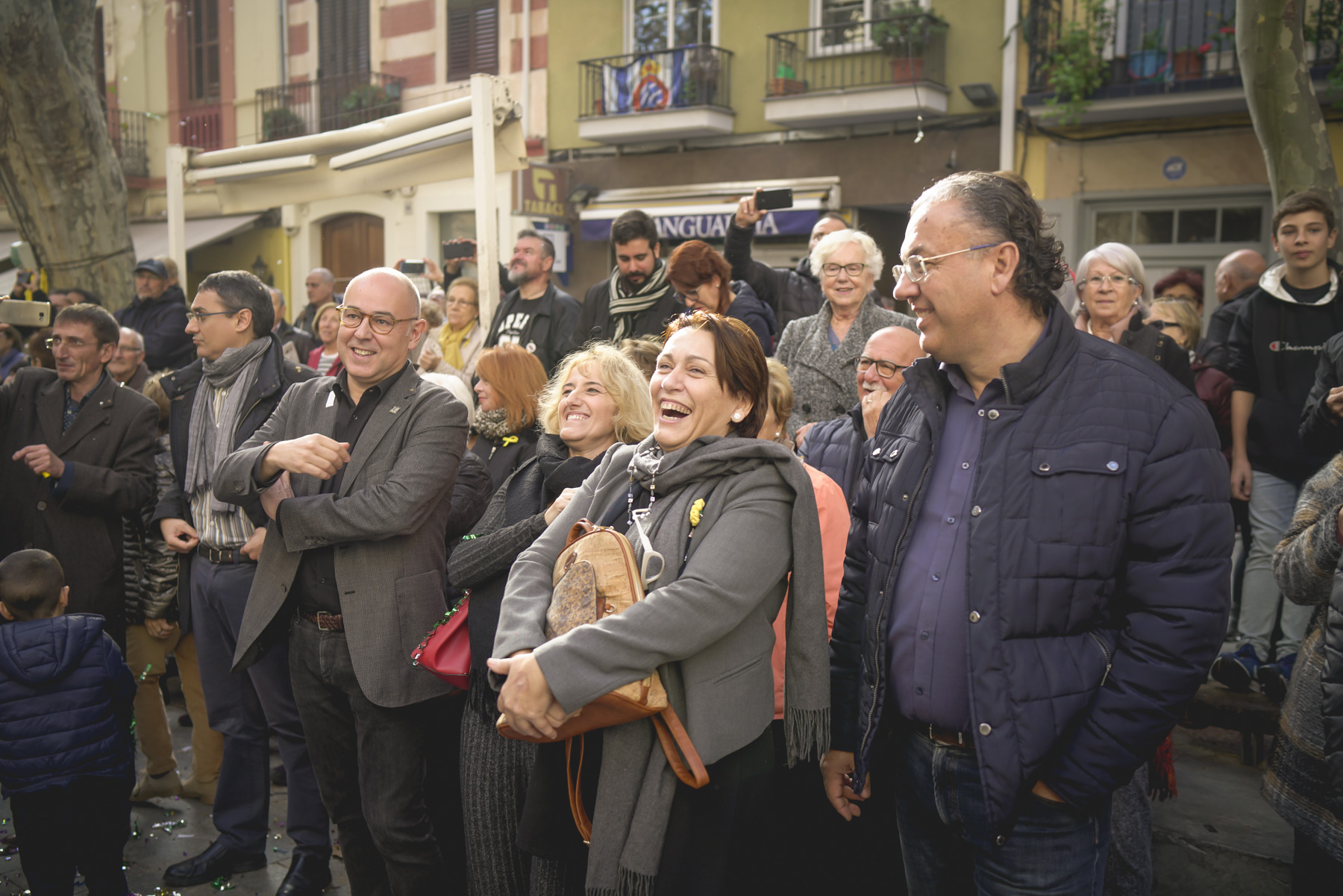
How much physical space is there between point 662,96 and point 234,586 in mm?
12416

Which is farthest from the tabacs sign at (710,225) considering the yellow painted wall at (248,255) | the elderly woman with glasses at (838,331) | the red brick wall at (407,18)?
the elderly woman with glasses at (838,331)

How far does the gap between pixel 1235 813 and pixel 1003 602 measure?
108 inches

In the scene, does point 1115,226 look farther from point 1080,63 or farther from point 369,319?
point 369,319

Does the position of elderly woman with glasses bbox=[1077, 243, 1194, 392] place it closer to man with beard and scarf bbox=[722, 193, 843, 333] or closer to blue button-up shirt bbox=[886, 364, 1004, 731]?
man with beard and scarf bbox=[722, 193, 843, 333]

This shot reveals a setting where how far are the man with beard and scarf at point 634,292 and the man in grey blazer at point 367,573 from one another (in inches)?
82.9

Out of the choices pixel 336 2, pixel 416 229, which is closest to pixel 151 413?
pixel 416 229

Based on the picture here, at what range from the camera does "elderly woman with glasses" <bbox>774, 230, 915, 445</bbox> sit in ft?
15.4

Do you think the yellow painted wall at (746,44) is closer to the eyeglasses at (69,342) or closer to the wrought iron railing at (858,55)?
the wrought iron railing at (858,55)

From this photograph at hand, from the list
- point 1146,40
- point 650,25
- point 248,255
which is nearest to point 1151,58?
point 1146,40

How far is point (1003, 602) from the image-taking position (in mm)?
2041

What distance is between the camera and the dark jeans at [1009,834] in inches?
83.1

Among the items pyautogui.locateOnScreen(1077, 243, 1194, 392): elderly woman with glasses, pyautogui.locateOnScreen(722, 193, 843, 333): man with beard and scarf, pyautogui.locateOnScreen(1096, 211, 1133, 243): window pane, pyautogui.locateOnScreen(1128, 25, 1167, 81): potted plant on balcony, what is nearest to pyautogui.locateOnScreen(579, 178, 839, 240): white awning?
pyautogui.locateOnScreen(1096, 211, 1133, 243): window pane

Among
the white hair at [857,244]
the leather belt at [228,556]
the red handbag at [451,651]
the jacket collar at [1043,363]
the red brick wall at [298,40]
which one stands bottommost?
the red handbag at [451,651]

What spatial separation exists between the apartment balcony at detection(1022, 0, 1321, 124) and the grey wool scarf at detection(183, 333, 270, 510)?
10.1m
